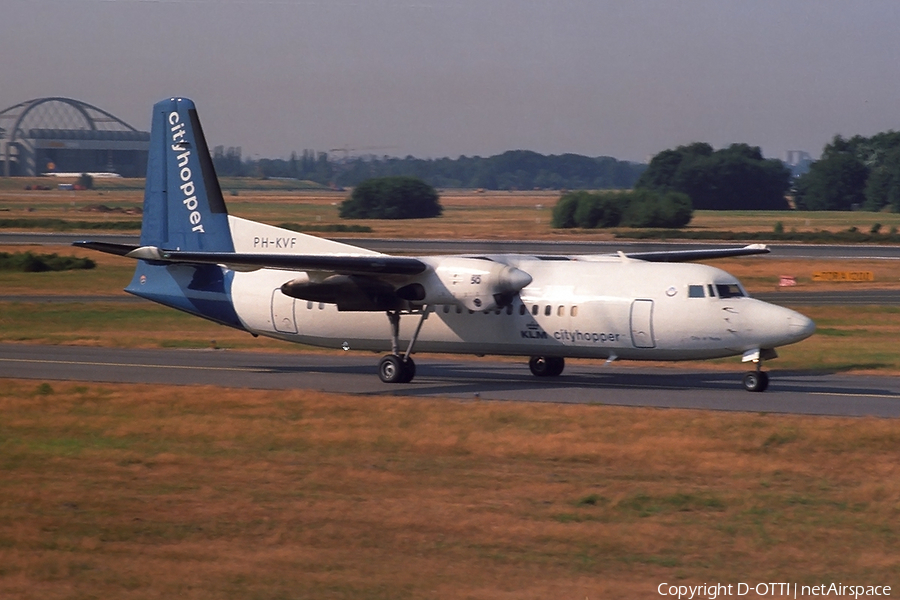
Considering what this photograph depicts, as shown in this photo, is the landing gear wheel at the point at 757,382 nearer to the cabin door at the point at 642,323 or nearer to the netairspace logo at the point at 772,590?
the cabin door at the point at 642,323

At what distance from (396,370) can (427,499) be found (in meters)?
10.4

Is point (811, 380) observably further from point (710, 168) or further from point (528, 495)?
point (710, 168)

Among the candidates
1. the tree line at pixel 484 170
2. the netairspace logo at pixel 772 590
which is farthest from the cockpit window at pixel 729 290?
the tree line at pixel 484 170

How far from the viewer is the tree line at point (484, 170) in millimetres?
158750

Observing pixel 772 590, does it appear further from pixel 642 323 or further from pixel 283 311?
pixel 283 311

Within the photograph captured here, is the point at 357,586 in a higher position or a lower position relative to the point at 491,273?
lower

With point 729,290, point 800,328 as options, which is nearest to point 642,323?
point 729,290

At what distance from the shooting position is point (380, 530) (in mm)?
11578

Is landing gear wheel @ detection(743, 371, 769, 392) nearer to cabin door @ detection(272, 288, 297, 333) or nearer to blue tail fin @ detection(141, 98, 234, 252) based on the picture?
cabin door @ detection(272, 288, 297, 333)

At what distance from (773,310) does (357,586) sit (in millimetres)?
13482

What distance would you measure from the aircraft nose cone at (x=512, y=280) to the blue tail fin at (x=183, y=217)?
7.08 meters

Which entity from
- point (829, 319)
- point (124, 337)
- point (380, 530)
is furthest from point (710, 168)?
point (380, 530)

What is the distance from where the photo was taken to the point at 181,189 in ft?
86.0

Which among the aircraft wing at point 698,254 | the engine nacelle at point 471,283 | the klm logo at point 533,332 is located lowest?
the klm logo at point 533,332
